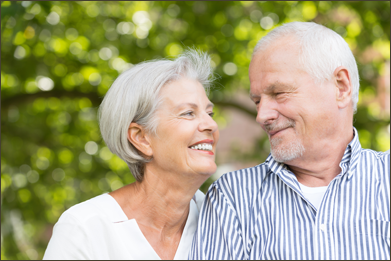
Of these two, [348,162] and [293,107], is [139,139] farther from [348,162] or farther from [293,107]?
[348,162]

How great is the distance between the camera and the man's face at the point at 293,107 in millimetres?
2039

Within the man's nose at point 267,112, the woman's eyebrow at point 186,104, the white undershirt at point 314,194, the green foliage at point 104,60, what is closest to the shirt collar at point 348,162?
the white undershirt at point 314,194

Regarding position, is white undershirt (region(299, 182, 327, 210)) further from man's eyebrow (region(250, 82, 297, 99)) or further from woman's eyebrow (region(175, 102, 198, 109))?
woman's eyebrow (region(175, 102, 198, 109))

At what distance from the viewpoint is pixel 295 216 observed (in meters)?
1.94

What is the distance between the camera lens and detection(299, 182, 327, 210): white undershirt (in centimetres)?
201

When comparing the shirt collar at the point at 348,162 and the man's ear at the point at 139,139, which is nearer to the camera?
Answer: the shirt collar at the point at 348,162

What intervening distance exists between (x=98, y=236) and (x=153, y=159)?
52cm

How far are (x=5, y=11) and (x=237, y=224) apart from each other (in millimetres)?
2207

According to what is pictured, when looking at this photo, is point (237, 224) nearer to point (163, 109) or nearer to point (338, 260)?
point (338, 260)

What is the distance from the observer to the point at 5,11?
2717 mm

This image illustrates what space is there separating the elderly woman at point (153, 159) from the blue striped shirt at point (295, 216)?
175mm

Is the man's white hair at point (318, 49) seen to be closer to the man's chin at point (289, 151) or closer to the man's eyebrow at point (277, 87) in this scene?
the man's eyebrow at point (277, 87)

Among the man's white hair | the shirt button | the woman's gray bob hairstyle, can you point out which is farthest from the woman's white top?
Answer: the man's white hair

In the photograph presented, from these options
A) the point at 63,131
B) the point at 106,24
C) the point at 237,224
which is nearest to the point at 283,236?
the point at 237,224
